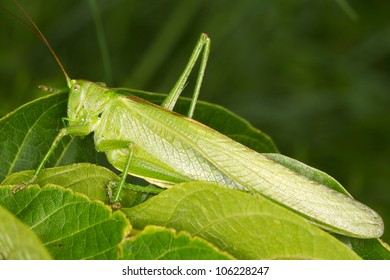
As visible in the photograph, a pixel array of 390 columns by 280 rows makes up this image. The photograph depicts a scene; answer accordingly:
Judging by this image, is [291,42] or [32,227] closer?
[32,227]

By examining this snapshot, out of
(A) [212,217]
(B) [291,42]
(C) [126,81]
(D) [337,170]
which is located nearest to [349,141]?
(D) [337,170]

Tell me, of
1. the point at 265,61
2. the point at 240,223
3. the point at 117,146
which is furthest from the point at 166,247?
the point at 265,61

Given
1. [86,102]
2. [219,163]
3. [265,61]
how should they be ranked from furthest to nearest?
[265,61], [86,102], [219,163]

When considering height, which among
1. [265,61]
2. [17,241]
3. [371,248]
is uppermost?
[265,61]

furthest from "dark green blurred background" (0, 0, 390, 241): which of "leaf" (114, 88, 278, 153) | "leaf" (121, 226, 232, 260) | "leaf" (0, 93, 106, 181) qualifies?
"leaf" (121, 226, 232, 260)

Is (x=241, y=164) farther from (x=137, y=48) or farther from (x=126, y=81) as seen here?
(x=137, y=48)

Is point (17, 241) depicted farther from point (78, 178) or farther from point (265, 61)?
point (265, 61)
